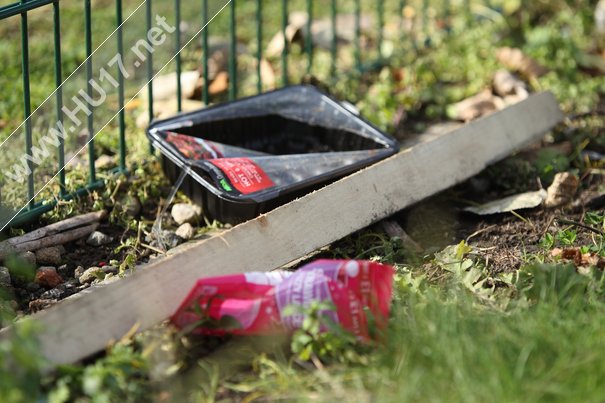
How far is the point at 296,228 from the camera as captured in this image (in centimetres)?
331

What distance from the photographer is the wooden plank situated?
2695 mm

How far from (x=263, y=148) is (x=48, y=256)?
1.12 metres

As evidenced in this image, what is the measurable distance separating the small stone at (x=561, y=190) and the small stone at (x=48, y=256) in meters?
1.86

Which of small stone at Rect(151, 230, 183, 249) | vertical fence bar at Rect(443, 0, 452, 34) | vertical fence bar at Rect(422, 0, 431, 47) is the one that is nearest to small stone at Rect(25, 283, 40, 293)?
small stone at Rect(151, 230, 183, 249)

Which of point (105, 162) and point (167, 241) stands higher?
point (105, 162)

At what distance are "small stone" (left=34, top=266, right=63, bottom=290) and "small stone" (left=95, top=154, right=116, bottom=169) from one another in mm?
795

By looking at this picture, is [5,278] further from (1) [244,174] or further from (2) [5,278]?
(1) [244,174]

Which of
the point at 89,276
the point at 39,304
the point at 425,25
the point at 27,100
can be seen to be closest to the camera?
the point at 39,304

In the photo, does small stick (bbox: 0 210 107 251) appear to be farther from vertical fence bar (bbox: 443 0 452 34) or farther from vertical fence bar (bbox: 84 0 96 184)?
vertical fence bar (bbox: 443 0 452 34)

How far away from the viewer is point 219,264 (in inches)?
119

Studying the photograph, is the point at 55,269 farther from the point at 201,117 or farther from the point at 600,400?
the point at 600,400

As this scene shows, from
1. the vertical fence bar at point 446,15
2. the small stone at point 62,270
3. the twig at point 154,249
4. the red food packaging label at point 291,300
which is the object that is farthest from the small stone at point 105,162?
the vertical fence bar at point 446,15

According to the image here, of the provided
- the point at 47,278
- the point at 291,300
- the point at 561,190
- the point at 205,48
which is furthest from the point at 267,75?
the point at 291,300

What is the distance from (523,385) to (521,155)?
2135 mm
